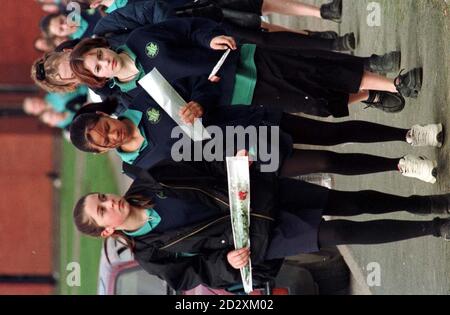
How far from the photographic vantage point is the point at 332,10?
4.71 meters

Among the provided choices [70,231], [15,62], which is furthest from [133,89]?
[70,231]

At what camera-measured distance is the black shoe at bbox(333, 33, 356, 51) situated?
4.50 meters

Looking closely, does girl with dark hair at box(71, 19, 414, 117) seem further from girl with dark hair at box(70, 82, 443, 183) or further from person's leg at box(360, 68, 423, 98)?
girl with dark hair at box(70, 82, 443, 183)

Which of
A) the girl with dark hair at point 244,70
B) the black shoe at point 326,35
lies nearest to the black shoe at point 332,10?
the black shoe at point 326,35

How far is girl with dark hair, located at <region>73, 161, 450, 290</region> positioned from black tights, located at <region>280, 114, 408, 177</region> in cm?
17

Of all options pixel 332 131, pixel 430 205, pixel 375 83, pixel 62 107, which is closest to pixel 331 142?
pixel 332 131

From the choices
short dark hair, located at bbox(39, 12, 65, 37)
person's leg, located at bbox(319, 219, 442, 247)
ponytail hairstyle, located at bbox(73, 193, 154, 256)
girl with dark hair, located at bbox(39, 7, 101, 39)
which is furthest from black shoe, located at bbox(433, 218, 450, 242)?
short dark hair, located at bbox(39, 12, 65, 37)

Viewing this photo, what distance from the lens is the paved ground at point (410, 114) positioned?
3.37 m

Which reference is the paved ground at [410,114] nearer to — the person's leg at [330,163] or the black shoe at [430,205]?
the black shoe at [430,205]

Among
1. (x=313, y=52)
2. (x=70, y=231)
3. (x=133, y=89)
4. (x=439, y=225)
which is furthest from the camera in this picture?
(x=70, y=231)

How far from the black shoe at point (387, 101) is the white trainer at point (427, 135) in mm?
356
